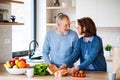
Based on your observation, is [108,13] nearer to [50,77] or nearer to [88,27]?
[88,27]

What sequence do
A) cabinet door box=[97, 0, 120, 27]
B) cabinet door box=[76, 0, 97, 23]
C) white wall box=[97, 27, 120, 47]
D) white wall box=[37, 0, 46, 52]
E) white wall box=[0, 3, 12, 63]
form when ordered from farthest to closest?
white wall box=[37, 0, 46, 52], white wall box=[97, 27, 120, 47], cabinet door box=[76, 0, 97, 23], cabinet door box=[97, 0, 120, 27], white wall box=[0, 3, 12, 63]

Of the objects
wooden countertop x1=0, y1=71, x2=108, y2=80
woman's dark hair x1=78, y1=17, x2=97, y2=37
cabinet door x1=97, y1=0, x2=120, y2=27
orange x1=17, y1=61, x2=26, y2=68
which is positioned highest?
cabinet door x1=97, y1=0, x2=120, y2=27

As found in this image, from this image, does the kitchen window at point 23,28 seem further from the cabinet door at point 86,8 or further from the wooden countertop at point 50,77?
the wooden countertop at point 50,77

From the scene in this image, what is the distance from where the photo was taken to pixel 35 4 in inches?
219

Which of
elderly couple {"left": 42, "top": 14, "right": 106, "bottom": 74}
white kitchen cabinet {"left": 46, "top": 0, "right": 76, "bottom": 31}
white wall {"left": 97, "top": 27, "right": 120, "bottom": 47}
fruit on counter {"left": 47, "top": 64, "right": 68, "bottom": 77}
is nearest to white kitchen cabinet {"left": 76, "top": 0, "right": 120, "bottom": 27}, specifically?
white kitchen cabinet {"left": 46, "top": 0, "right": 76, "bottom": 31}

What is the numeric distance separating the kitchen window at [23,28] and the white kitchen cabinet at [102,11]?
3.65 feet

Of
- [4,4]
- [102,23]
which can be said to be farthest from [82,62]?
[102,23]

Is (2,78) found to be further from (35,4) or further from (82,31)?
(35,4)

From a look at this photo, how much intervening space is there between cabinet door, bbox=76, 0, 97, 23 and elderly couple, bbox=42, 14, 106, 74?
5.48ft

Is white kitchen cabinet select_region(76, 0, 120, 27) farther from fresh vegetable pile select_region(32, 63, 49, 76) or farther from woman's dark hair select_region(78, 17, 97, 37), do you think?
fresh vegetable pile select_region(32, 63, 49, 76)

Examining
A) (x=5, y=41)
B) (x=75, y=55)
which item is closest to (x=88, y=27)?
(x=75, y=55)

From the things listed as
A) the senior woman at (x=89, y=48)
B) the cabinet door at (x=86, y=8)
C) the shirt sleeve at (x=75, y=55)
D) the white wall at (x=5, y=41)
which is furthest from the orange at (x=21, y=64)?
the cabinet door at (x=86, y=8)

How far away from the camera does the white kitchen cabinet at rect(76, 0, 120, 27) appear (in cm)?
473

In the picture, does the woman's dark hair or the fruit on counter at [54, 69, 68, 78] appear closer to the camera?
the fruit on counter at [54, 69, 68, 78]
